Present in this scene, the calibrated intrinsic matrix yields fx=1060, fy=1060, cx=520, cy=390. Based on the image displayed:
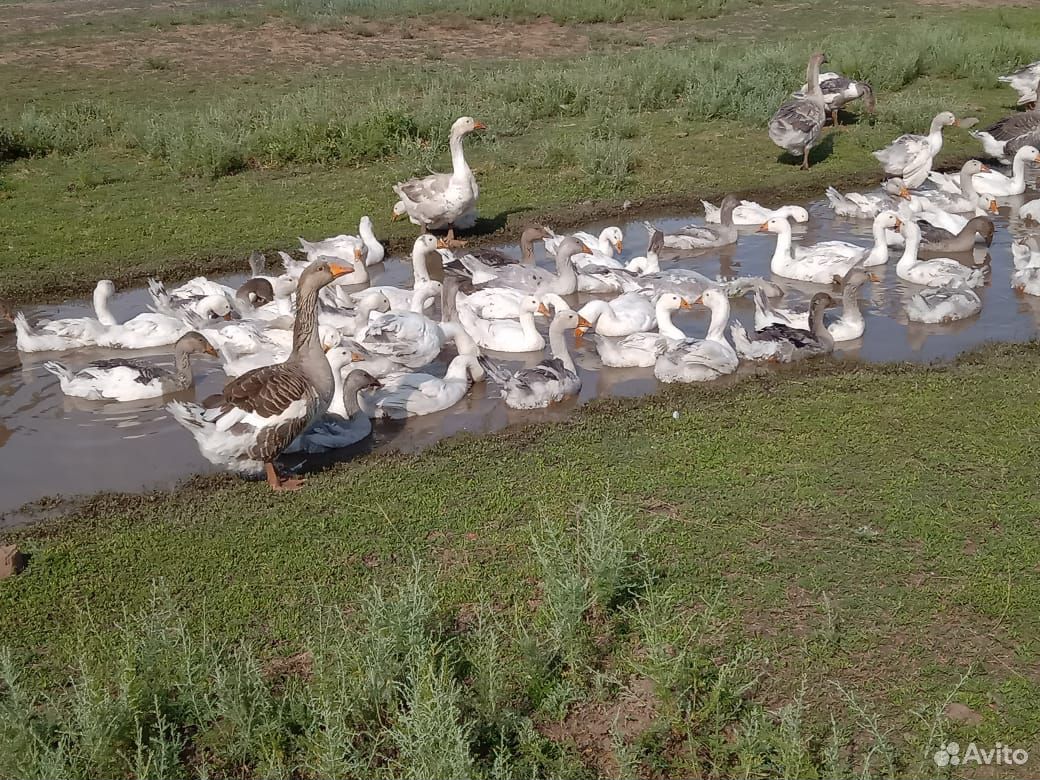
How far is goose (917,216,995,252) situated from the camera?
12.5m

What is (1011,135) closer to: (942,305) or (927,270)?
(927,270)

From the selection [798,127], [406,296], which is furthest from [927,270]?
[406,296]

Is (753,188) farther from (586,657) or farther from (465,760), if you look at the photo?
(465,760)

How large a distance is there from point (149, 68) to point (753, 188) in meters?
16.8

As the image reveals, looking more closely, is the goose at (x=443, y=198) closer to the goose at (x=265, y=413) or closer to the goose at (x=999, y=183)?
the goose at (x=265, y=413)

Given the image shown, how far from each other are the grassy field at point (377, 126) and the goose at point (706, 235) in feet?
5.08

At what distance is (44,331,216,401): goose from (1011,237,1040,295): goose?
819 centimetres

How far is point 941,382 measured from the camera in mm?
8406

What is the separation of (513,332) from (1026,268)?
5436 millimetres

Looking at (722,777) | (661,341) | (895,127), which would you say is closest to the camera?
(722,777)

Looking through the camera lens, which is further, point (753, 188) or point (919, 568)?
point (753, 188)

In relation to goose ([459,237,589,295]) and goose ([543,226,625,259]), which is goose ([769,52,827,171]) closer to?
goose ([543,226,625,259])

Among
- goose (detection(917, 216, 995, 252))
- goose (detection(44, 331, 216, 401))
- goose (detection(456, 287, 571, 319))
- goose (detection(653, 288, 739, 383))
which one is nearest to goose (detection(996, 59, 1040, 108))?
goose (detection(917, 216, 995, 252))

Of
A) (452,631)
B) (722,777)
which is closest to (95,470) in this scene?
(452,631)
